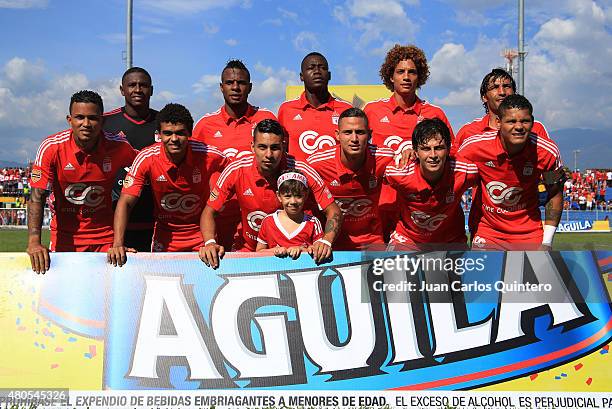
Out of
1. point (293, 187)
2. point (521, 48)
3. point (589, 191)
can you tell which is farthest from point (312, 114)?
point (589, 191)

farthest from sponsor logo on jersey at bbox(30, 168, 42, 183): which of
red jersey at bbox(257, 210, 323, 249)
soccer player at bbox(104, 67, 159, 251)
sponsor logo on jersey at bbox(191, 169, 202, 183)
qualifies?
red jersey at bbox(257, 210, 323, 249)

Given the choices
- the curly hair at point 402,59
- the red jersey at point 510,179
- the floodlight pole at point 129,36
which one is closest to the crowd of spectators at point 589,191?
the floodlight pole at point 129,36

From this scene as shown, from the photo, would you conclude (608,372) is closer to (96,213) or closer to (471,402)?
(471,402)

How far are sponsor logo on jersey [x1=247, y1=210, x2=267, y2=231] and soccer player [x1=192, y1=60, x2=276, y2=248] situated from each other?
902 millimetres

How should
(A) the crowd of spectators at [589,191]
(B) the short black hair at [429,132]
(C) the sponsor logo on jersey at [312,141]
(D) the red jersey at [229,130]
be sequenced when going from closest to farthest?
(B) the short black hair at [429,132]
(D) the red jersey at [229,130]
(C) the sponsor logo on jersey at [312,141]
(A) the crowd of spectators at [589,191]

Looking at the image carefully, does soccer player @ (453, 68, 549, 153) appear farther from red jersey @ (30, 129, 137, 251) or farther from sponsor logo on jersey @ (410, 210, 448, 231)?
red jersey @ (30, 129, 137, 251)

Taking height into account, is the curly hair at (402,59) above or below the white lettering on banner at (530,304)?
above

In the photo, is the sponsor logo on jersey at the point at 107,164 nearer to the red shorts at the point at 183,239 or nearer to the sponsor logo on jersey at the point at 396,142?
the red shorts at the point at 183,239

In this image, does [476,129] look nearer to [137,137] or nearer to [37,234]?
[137,137]

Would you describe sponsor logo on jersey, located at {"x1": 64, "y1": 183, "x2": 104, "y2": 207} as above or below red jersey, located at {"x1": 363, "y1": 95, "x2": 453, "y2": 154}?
below

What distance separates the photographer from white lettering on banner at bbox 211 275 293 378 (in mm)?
3895

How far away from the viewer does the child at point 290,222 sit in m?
4.41

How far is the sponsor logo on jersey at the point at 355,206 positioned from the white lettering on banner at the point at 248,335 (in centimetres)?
118

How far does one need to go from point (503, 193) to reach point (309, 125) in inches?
83.4
